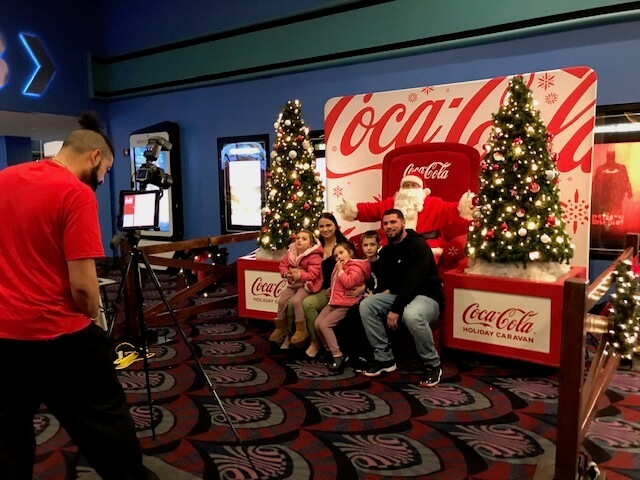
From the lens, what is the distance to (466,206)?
462 cm

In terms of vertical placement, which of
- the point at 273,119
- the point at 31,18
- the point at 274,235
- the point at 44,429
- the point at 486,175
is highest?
the point at 31,18

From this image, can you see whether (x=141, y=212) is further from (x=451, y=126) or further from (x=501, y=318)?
(x=451, y=126)

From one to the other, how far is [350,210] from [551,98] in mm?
2099

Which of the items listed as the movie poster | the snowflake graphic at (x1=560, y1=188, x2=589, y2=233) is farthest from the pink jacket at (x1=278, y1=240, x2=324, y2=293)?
the movie poster

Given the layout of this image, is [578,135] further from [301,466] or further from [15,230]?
[15,230]

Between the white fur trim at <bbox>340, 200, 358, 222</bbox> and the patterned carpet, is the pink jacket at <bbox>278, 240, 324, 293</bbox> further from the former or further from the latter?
the white fur trim at <bbox>340, 200, 358, 222</bbox>

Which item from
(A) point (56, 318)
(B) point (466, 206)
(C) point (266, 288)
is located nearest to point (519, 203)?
(B) point (466, 206)

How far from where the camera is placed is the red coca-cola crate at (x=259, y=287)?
5.13 m

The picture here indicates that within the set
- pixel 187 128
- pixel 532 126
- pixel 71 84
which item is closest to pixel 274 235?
pixel 532 126

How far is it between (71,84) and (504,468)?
9.29 meters

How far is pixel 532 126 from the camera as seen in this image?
406 cm

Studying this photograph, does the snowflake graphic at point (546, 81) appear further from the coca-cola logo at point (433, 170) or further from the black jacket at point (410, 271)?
the black jacket at point (410, 271)

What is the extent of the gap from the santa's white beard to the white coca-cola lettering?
1.31 m

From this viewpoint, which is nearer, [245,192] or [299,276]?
[299,276]
